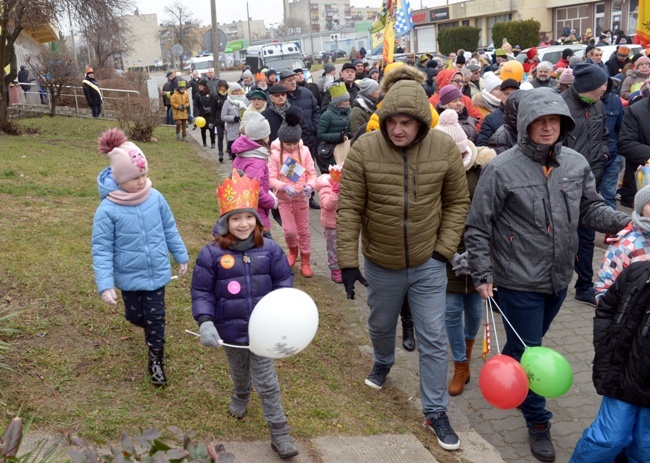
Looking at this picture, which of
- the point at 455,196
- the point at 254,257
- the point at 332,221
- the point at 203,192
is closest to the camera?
the point at 254,257

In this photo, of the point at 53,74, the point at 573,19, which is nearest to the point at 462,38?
the point at 573,19

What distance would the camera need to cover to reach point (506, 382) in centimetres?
383

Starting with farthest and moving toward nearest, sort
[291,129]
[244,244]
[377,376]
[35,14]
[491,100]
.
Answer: [35,14] < [491,100] < [291,129] < [377,376] < [244,244]

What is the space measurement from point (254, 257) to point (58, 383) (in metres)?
1.60

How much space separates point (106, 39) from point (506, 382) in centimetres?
3409

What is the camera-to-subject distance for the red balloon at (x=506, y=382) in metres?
3.83

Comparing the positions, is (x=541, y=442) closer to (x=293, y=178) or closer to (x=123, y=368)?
(x=123, y=368)

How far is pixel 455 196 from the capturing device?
433cm

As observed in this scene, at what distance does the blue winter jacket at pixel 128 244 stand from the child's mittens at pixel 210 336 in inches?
32.6

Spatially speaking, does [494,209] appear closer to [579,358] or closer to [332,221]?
[579,358]

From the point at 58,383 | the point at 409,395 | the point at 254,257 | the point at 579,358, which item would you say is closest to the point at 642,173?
the point at 579,358

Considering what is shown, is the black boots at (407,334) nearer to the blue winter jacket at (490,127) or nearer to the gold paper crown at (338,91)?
the blue winter jacket at (490,127)

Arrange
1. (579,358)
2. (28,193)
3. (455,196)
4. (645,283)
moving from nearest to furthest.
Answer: (645,283) < (455,196) < (579,358) < (28,193)

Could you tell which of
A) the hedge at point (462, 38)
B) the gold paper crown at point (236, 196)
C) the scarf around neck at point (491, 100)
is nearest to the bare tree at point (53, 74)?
the scarf around neck at point (491, 100)
